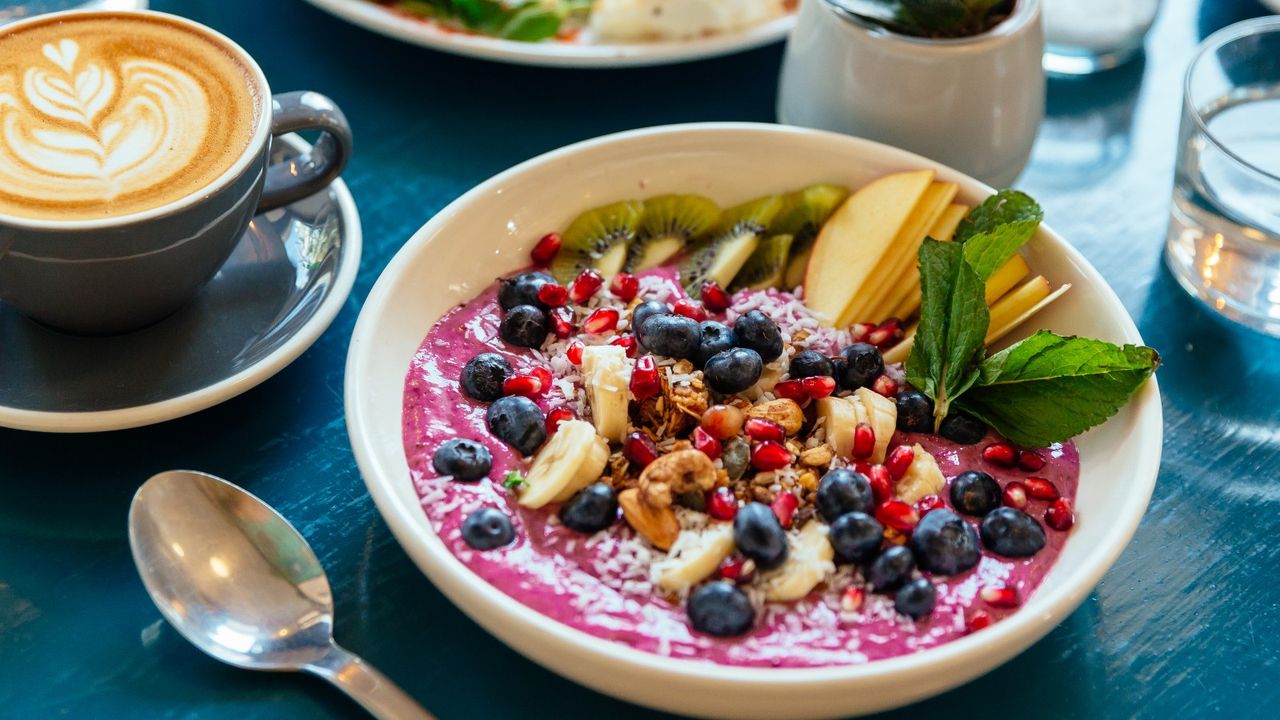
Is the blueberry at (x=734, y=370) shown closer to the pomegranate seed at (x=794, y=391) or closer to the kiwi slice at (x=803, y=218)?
the pomegranate seed at (x=794, y=391)

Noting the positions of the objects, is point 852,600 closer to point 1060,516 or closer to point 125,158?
point 1060,516

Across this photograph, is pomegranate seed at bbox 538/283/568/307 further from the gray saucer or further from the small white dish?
the small white dish

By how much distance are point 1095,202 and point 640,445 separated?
1.29 m

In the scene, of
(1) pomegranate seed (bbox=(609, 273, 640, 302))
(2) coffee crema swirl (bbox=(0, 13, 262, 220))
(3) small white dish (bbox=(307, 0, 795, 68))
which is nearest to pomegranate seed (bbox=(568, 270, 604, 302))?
(1) pomegranate seed (bbox=(609, 273, 640, 302))

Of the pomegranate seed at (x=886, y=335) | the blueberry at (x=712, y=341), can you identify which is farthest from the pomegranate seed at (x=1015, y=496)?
the blueberry at (x=712, y=341)

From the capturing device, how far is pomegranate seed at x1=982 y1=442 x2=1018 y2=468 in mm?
1695

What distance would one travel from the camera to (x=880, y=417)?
1.70 metres

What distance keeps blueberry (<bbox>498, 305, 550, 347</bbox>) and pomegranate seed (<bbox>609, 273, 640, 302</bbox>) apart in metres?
0.15

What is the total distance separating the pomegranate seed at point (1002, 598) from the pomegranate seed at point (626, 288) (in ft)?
2.44

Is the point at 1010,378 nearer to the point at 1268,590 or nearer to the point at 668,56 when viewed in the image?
the point at 1268,590

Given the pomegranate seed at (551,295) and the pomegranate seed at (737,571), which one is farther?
the pomegranate seed at (551,295)

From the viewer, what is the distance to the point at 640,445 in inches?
64.4

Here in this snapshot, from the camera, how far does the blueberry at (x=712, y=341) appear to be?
1.79 metres

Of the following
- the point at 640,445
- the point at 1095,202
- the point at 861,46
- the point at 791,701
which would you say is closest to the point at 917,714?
the point at 791,701
